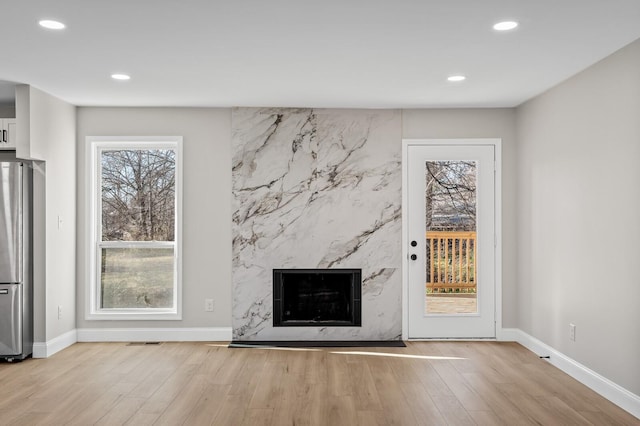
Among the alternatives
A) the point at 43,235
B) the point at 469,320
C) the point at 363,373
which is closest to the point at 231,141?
the point at 43,235

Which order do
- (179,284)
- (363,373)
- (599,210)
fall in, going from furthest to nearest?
(179,284) → (363,373) → (599,210)

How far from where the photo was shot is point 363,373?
15.0 feet

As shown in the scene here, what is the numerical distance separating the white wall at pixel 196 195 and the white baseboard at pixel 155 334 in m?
0.05

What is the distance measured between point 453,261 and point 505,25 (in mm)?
3046

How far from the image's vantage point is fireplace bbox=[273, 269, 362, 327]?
5.82m

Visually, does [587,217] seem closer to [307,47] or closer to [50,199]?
[307,47]

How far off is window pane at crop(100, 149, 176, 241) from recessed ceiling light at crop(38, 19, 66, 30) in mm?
2647

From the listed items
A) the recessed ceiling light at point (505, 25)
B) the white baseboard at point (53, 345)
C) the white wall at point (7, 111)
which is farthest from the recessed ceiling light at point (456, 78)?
the white wall at point (7, 111)

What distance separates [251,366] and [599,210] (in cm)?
310

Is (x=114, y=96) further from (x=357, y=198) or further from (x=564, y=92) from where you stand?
(x=564, y=92)

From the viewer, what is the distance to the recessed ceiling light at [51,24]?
3.22 metres

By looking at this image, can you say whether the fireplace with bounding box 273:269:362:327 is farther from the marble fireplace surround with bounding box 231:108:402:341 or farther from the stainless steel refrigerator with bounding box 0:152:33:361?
the stainless steel refrigerator with bounding box 0:152:33:361

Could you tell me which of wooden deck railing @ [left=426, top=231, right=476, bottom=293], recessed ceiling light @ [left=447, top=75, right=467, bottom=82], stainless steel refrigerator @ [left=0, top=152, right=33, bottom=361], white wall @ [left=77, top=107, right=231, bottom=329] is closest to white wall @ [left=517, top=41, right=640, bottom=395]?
wooden deck railing @ [left=426, top=231, right=476, bottom=293]

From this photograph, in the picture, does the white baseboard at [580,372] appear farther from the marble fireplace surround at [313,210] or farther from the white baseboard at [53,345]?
the white baseboard at [53,345]
